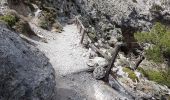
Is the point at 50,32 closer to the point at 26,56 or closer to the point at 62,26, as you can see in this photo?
the point at 62,26

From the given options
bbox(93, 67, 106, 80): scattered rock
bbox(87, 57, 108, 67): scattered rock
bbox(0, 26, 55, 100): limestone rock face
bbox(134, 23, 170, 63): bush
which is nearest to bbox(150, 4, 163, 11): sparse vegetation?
bbox(134, 23, 170, 63): bush

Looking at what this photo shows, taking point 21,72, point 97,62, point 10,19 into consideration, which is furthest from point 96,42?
point 21,72

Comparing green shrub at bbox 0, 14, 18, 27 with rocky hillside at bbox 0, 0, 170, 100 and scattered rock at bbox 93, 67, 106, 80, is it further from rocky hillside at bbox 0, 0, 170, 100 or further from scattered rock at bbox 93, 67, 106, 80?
scattered rock at bbox 93, 67, 106, 80

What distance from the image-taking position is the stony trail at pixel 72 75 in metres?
Result: 13.9

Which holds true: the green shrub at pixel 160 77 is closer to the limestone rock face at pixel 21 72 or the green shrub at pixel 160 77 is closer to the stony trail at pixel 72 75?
the stony trail at pixel 72 75

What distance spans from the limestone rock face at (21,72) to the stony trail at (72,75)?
7.47 ft

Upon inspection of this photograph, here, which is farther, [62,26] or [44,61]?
[62,26]

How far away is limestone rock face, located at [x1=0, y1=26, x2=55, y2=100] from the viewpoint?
8.93 m

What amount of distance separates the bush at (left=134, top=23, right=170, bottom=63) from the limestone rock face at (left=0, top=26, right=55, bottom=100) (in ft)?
41.3

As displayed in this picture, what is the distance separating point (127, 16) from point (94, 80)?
21.5 m

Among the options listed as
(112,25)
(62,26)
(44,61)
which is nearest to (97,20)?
(112,25)

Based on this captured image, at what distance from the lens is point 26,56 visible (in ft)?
33.9

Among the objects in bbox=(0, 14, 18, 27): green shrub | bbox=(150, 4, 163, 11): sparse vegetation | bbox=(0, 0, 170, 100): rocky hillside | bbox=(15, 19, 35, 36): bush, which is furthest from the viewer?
bbox=(150, 4, 163, 11): sparse vegetation

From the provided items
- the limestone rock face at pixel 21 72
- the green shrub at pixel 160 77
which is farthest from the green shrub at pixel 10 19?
the green shrub at pixel 160 77
